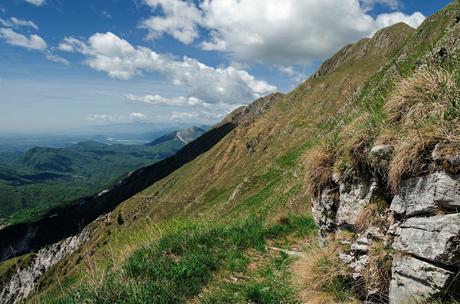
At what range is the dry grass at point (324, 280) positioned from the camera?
670cm

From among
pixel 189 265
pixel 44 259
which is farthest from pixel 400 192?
pixel 44 259

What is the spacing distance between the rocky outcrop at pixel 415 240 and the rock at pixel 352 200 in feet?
0.23

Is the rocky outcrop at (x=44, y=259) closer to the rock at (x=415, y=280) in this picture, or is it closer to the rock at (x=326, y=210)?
the rock at (x=326, y=210)

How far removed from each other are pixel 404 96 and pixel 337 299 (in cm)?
407

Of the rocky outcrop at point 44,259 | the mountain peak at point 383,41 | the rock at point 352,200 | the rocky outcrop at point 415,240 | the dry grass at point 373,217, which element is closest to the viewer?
the rocky outcrop at point 415,240

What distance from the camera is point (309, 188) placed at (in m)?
9.20

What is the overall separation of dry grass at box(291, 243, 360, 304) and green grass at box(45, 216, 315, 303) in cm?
60

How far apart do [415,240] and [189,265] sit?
5827 mm

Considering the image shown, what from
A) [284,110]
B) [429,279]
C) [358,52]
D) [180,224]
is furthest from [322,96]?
[429,279]

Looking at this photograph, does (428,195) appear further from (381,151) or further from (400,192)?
(381,151)

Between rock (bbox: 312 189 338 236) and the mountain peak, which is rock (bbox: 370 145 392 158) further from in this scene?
the mountain peak

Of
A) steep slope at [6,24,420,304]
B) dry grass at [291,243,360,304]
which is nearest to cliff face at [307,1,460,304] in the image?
dry grass at [291,243,360,304]

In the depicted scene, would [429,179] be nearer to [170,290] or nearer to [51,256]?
[170,290]

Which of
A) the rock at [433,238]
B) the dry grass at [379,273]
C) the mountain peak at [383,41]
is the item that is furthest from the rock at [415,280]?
the mountain peak at [383,41]
